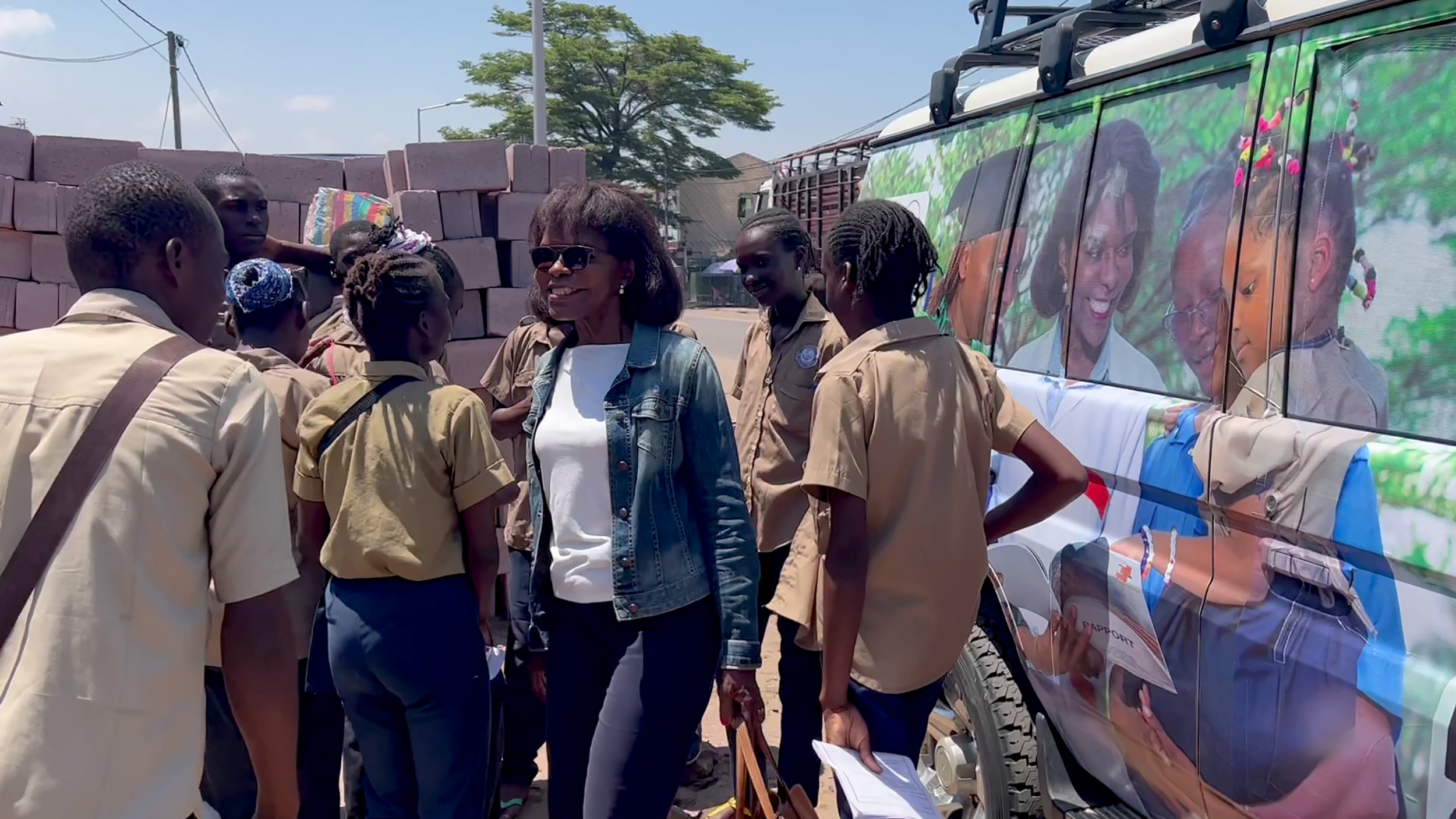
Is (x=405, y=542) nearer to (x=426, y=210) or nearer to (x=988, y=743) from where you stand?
(x=988, y=743)

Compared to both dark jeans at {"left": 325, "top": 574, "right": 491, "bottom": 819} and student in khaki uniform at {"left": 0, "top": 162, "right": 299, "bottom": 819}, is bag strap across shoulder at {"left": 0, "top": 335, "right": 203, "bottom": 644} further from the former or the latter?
dark jeans at {"left": 325, "top": 574, "right": 491, "bottom": 819}

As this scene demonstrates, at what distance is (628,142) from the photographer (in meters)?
35.0

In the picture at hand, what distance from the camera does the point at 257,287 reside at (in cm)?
273

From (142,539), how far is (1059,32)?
232 cm

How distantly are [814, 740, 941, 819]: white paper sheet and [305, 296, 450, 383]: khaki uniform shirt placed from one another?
1.57 meters

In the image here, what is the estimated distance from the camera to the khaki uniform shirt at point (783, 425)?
3.12 metres

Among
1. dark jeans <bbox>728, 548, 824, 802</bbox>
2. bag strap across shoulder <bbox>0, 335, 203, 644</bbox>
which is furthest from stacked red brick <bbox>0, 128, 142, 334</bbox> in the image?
bag strap across shoulder <bbox>0, 335, 203, 644</bbox>

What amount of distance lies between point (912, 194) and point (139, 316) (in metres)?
2.47

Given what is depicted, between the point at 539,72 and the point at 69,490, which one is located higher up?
the point at 539,72

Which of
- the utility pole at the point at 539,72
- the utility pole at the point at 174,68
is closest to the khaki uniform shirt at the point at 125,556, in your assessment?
the utility pole at the point at 539,72

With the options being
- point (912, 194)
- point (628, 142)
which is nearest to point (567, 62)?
point (628, 142)

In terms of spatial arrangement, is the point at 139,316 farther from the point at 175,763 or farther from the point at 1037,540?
the point at 1037,540

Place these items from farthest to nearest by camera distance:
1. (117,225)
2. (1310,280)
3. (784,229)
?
(784,229)
(1310,280)
(117,225)

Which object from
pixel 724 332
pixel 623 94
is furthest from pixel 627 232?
pixel 623 94
